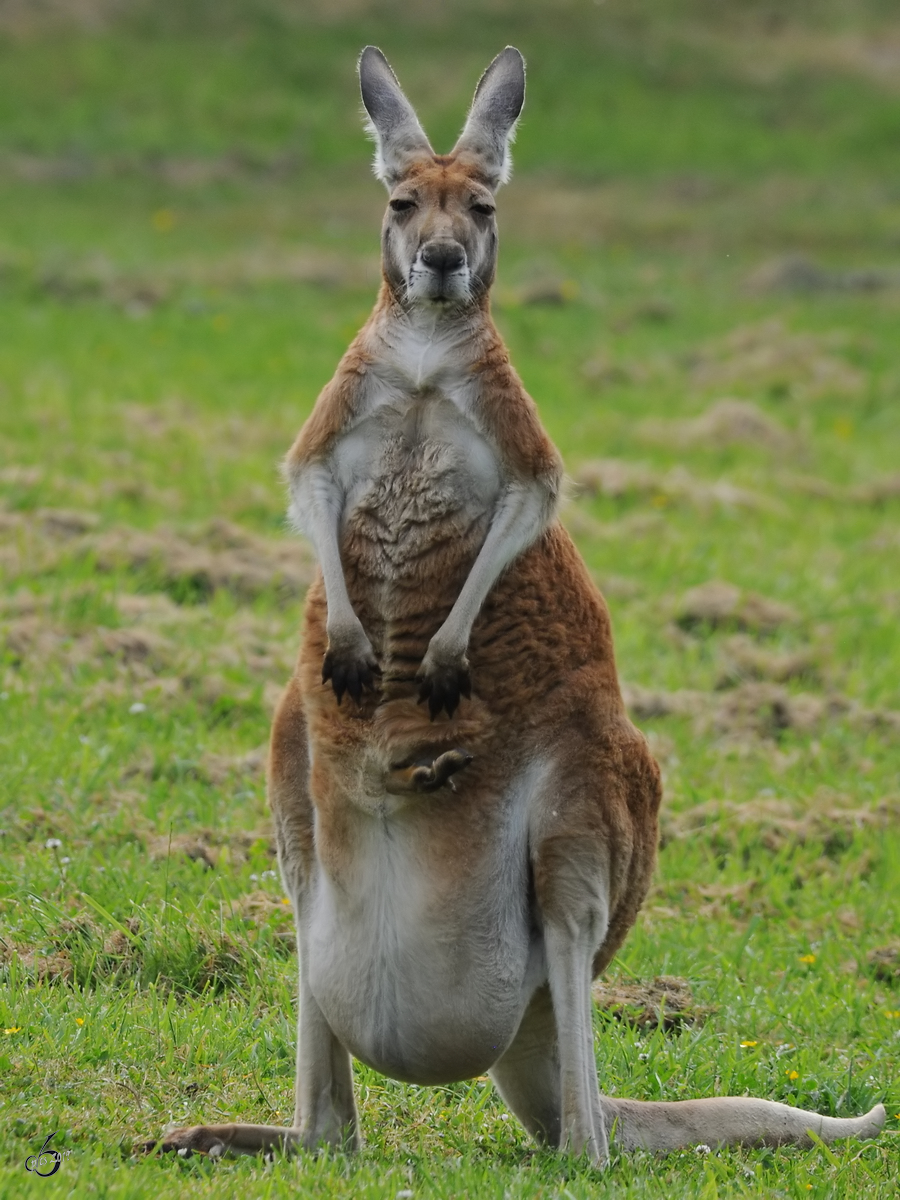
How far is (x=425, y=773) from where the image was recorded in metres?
3.80

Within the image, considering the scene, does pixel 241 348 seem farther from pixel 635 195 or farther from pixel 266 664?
pixel 635 195

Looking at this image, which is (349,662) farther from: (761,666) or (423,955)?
(761,666)

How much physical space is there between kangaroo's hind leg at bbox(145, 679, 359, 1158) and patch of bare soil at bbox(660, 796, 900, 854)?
252 centimetres

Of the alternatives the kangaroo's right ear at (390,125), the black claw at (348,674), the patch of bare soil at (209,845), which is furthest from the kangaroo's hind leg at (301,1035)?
the patch of bare soil at (209,845)

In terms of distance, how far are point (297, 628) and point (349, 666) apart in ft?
14.0

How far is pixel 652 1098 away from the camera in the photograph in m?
4.52

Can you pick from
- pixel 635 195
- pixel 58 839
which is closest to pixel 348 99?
pixel 635 195

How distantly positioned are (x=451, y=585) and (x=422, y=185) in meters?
0.94

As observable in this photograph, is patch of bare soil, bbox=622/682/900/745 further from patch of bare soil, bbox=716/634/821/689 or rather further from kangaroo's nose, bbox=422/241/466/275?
kangaroo's nose, bbox=422/241/466/275

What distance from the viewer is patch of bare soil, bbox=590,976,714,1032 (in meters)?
5.01

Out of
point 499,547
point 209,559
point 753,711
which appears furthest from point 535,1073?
point 209,559

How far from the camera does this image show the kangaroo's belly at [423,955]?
3.88 metres

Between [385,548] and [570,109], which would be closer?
[385,548]

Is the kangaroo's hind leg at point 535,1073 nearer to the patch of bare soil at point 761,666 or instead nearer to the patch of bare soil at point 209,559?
the patch of bare soil at point 761,666
